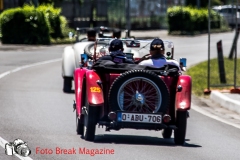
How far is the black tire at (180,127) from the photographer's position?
10.8 m

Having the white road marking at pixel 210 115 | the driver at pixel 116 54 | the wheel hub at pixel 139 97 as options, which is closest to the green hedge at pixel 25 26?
the white road marking at pixel 210 115

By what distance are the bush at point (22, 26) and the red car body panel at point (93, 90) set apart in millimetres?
27644

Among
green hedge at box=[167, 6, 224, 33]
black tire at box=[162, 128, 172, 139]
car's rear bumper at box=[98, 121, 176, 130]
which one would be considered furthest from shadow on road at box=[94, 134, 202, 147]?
green hedge at box=[167, 6, 224, 33]

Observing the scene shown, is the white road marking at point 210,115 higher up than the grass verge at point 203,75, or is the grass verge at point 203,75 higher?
the white road marking at point 210,115

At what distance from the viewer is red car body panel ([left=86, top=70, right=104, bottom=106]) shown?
1052 centimetres

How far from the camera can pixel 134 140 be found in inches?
442

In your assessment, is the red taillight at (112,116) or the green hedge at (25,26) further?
the green hedge at (25,26)

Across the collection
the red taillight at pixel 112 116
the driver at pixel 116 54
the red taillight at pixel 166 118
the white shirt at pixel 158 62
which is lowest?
the red taillight at pixel 166 118

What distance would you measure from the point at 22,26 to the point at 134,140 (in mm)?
27709

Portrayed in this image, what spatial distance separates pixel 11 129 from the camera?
1166 centimetres

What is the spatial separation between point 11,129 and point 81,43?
7.77 m

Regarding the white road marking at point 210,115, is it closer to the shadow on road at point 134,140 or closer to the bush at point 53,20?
the shadow on road at point 134,140

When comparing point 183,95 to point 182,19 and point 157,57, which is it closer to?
point 157,57

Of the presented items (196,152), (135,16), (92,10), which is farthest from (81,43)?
(135,16)
